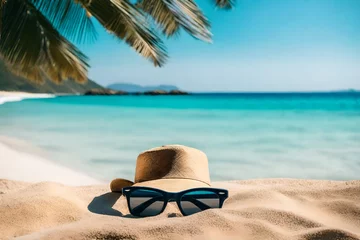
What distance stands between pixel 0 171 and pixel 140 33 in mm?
2659

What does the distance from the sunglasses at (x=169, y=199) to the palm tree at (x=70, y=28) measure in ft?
6.70

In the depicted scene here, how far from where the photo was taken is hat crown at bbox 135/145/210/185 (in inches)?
92.4

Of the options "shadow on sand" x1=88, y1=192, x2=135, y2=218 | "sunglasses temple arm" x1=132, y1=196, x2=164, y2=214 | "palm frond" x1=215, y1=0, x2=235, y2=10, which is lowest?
"shadow on sand" x1=88, y1=192, x2=135, y2=218

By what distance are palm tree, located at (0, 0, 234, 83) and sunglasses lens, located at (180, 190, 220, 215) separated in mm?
2040

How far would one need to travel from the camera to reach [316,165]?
23.1 ft

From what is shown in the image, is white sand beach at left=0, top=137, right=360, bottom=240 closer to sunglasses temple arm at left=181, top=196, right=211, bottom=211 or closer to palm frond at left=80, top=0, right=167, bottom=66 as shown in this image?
sunglasses temple arm at left=181, top=196, right=211, bottom=211

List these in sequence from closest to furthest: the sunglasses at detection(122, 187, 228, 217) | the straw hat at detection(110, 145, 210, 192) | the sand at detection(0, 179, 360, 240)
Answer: the sand at detection(0, 179, 360, 240)
the sunglasses at detection(122, 187, 228, 217)
the straw hat at detection(110, 145, 210, 192)

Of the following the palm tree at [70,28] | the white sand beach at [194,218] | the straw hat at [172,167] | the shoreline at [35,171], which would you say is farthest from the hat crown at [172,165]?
the shoreline at [35,171]

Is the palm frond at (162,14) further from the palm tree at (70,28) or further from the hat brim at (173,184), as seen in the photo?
the hat brim at (173,184)

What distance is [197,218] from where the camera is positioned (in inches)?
70.5

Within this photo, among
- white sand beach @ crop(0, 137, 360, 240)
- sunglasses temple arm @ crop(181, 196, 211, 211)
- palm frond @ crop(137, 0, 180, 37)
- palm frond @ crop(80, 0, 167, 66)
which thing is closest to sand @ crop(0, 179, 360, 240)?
white sand beach @ crop(0, 137, 360, 240)

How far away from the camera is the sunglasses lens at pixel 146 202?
2064mm

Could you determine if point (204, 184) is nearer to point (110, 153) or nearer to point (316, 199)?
point (316, 199)

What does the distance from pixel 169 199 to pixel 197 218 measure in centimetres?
29
